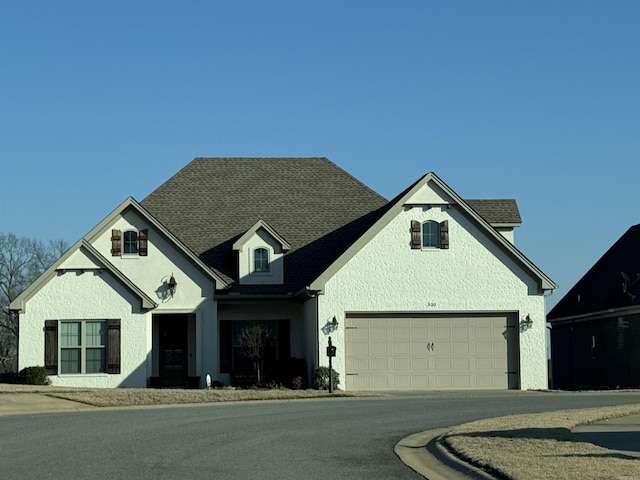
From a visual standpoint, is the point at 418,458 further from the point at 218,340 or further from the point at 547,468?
the point at 218,340

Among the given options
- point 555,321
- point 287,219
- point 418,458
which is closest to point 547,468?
point 418,458

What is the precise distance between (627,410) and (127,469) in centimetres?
1256

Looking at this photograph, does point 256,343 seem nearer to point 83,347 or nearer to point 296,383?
point 296,383

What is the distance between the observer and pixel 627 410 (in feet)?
74.4

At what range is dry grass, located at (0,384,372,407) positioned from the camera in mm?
28797

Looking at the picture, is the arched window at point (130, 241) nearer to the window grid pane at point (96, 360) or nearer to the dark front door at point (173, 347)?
the dark front door at point (173, 347)

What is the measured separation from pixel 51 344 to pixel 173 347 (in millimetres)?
4938

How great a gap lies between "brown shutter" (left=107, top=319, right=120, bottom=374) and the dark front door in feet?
9.61

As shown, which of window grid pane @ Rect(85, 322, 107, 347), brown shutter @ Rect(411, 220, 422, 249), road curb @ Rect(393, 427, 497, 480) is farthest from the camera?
window grid pane @ Rect(85, 322, 107, 347)

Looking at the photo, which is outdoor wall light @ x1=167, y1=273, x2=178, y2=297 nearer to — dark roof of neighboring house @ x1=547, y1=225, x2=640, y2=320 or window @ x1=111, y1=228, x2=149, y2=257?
window @ x1=111, y1=228, x2=149, y2=257

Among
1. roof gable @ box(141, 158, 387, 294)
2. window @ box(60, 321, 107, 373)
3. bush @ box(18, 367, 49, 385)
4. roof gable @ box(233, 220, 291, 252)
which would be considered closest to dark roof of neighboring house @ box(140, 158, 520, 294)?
roof gable @ box(141, 158, 387, 294)

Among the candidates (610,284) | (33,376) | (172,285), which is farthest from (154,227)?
(610,284)

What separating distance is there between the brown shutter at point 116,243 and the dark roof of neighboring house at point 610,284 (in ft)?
62.3

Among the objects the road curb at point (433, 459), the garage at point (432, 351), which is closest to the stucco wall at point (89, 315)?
the garage at point (432, 351)
